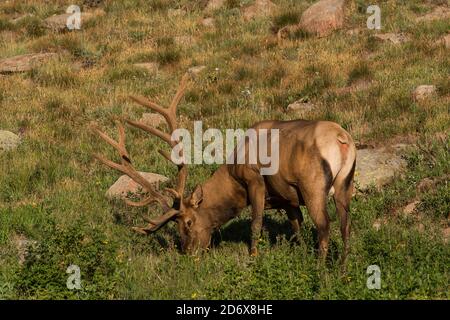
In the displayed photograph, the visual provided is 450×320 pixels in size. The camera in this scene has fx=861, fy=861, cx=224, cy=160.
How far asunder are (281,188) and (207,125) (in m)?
5.73

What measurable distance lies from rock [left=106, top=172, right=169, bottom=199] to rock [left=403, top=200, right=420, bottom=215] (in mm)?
3686

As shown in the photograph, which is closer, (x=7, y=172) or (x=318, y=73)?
(x=7, y=172)

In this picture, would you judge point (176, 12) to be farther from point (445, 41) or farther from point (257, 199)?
point (257, 199)

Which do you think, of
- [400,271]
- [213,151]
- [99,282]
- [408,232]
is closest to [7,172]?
[213,151]

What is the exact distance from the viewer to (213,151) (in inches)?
562

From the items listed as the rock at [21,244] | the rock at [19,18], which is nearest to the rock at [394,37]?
the rock at [21,244]

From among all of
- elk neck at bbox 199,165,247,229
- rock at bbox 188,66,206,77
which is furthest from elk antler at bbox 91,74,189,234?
rock at bbox 188,66,206,77

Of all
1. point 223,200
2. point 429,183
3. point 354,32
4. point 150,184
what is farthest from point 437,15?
point 150,184

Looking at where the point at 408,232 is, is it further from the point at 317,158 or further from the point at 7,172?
the point at 7,172

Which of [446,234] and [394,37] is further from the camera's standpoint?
[394,37]

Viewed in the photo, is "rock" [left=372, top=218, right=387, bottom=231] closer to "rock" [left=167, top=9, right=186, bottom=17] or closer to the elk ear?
the elk ear

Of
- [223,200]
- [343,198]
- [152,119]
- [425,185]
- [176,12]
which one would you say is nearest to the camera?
[343,198]

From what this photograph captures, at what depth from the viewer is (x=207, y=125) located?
1570cm
